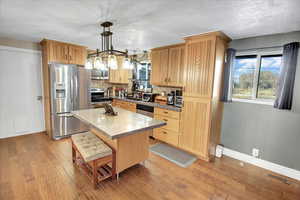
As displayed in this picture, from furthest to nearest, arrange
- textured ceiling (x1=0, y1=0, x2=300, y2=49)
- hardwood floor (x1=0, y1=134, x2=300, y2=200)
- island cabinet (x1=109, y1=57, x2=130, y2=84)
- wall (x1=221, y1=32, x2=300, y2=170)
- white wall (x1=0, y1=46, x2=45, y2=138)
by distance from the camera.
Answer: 1. island cabinet (x1=109, y1=57, x2=130, y2=84)
2. white wall (x1=0, y1=46, x2=45, y2=138)
3. wall (x1=221, y1=32, x2=300, y2=170)
4. hardwood floor (x1=0, y1=134, x2=300, y2=200)
5. textured ceiling (x1=0, y1=0, x2=300, y2=49)

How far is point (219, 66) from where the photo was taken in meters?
2.79

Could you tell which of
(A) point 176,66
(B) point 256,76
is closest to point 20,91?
(A) point 176,66

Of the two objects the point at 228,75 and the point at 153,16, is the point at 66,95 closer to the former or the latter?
the point at 153,16

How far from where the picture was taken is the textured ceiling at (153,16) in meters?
1.70

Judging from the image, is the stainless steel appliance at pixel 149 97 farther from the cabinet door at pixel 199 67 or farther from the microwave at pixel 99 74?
the microwave at pixel 99 74

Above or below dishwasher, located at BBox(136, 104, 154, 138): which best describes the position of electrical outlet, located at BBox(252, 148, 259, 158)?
below

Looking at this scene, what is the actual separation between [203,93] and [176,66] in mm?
1063

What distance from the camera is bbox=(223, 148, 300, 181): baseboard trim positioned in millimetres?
2445

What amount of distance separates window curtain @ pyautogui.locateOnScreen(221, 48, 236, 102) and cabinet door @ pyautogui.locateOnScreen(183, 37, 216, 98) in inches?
19.0

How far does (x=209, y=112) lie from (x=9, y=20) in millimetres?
3651

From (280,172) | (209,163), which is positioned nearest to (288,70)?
(280,172)

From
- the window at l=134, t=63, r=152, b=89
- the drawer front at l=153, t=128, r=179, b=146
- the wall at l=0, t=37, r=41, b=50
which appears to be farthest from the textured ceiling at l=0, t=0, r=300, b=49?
the drawer front at l=153, t=128, r=179, b=146

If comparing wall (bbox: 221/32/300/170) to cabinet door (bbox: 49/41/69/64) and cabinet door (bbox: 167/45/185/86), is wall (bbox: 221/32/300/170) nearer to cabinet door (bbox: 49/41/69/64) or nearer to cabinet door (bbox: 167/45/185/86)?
cabinet door (bbox: 167/45/185/86)

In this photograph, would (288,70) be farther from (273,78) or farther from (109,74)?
(109,74)
